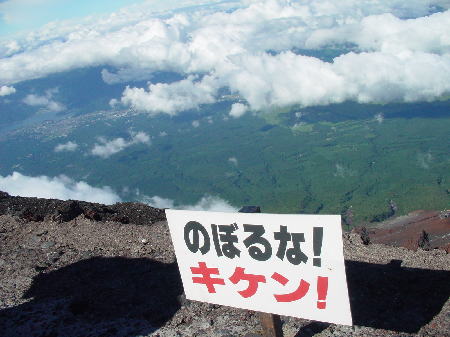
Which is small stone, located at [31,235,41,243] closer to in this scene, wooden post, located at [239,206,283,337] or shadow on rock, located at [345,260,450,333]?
shadow on rock, located at [345,260,450,333]

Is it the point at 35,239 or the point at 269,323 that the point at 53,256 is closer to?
the point at 35,239

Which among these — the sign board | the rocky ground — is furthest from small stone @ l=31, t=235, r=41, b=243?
the sign board

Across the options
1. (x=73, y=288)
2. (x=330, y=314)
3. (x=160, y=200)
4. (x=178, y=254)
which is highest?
(x=178, y=254)

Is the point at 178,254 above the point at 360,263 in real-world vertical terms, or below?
above

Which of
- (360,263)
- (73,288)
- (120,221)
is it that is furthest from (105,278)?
(360,263)

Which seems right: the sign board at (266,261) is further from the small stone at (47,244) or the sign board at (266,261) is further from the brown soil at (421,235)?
the small stone at (47,244)

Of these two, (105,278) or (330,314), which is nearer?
(330,314)

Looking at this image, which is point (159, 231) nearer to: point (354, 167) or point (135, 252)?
point (135, 252)
